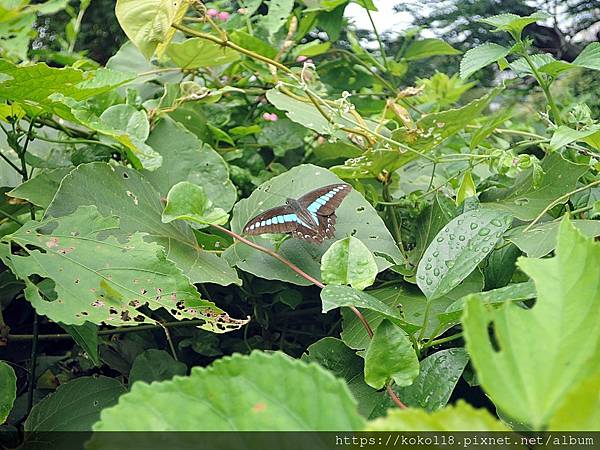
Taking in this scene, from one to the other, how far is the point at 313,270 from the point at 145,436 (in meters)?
0.32

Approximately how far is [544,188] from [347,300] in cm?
30

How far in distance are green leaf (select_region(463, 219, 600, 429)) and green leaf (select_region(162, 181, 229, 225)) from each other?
13.3 inches

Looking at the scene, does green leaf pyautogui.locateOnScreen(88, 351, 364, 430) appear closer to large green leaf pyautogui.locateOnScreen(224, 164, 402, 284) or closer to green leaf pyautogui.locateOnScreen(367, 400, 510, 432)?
green leaf pyautogui.locateOnScreen(367, 400, 510, 432)

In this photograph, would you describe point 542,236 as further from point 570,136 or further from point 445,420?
point 445,420

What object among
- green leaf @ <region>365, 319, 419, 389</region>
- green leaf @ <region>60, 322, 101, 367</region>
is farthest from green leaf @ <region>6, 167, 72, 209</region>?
green leaf @ <region>365, 319, 419, 389</region>

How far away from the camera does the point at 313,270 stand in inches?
22.0

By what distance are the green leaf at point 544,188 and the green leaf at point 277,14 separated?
0.44 m

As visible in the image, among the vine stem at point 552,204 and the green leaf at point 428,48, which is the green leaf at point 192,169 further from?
the green leaf at point 428,48

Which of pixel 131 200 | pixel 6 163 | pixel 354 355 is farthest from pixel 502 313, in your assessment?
pixel 6 163

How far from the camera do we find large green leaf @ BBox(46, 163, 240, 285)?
561 mm

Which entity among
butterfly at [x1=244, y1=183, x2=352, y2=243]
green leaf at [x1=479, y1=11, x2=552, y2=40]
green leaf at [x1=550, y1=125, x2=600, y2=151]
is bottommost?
butterfly at [x1=244, y1=183, x2=352, y2=243]

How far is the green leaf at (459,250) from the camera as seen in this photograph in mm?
450

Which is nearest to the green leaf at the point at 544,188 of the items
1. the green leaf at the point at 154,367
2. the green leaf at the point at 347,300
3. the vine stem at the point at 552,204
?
the vine stem at the point at 552,204

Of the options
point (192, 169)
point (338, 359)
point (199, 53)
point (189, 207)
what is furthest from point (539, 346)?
point (199, 53)
